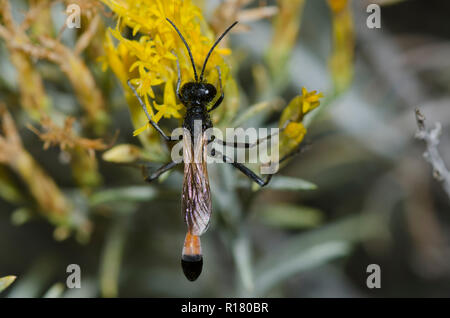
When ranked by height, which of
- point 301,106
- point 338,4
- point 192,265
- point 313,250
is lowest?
point 192,265

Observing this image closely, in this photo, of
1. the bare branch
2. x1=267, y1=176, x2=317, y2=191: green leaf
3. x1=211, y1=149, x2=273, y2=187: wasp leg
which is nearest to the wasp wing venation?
x1=211, y1=149, x2=273, y2=187: wasp leg

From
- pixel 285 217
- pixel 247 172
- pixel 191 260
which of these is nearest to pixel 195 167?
pixel 247 172

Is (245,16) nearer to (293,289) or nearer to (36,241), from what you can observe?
(293,289)

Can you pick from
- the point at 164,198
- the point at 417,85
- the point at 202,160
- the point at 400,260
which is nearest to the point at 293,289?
the point at 400,260

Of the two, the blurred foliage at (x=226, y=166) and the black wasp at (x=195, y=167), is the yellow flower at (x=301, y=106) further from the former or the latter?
the black wasp at (x=195, y=167)

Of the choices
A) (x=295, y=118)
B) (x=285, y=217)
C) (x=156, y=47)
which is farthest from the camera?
(x=285, y=217)

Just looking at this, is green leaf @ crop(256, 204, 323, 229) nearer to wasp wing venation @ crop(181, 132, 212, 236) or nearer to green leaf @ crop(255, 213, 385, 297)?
green leaf @ crop(255, 213, 385, 297)

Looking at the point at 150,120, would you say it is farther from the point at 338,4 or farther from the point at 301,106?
the point at 338,4
